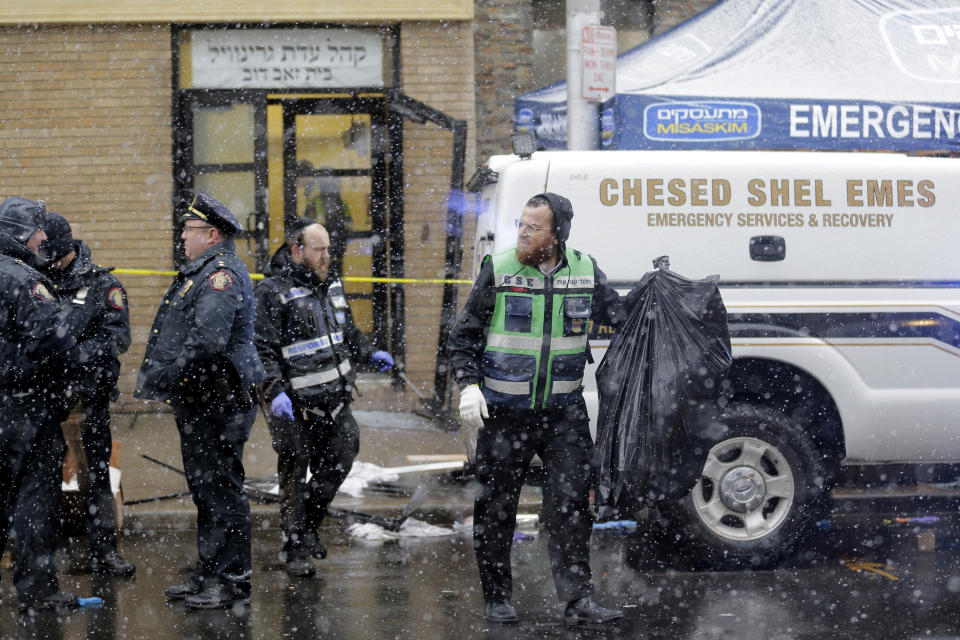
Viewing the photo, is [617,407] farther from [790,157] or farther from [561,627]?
[790,157]

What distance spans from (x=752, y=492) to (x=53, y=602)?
3544 millimetres

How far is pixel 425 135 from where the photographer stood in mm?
11570

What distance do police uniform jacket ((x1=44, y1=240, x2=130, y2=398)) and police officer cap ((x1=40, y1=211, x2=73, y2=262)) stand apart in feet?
0.27

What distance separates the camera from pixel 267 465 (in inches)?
Result: 352

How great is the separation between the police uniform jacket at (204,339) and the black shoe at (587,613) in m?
1.82

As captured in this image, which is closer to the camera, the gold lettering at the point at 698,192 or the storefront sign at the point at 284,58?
the gold lettering at the point at 698,192

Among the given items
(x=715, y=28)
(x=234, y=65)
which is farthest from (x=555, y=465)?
(x=234, y=65)

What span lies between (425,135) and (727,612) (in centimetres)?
700

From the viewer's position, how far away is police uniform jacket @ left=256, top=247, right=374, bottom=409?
627 centimetres

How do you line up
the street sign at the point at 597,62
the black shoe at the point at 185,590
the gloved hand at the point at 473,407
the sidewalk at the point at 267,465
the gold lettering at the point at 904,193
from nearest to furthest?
the gloved hand at the point at 473,407
the black shoe at the point at 185,590
the gold lettering at the point at 904,193
the sidewalk at the point at 267,465
the street sign at the point at 597,62

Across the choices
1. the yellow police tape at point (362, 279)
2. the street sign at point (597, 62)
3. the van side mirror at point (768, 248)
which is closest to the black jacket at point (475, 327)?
the van side mirror at point (768, 248)

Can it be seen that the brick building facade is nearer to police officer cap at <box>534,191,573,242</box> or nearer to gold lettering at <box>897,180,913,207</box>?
gold lettering at <box>897,180,913,207</box>

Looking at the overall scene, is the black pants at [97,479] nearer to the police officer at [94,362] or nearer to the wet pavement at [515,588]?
the police officer at [94,362]

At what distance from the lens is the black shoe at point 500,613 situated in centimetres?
534
